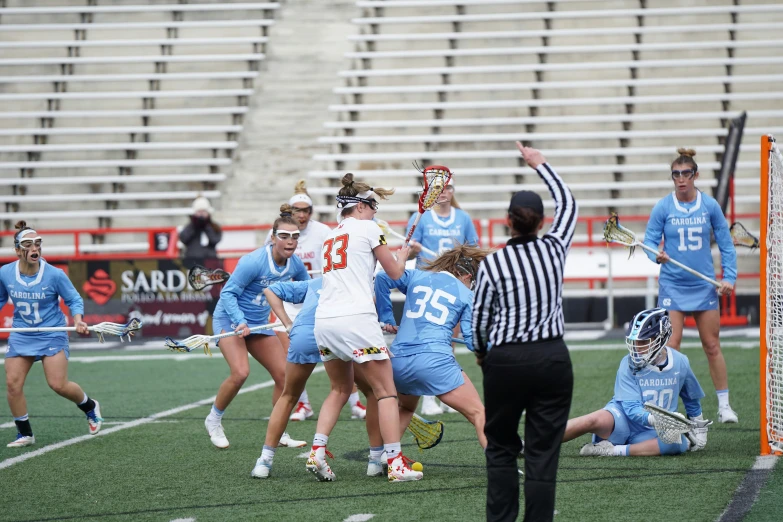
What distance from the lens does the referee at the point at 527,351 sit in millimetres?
4414

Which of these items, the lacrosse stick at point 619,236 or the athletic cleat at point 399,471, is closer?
the athletic cleat at point 399,471

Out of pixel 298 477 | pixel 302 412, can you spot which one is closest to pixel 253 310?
pixel 302 412

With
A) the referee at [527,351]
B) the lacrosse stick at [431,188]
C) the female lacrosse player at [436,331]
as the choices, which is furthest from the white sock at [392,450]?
the referee at [527,351]

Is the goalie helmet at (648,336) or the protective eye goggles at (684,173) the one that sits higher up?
the protective eye goggles at (684,173)

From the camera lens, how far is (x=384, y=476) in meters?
6.36

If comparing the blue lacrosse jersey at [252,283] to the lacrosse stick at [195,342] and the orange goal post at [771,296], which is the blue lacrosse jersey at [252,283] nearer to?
the lacrosse stick at [195,342]

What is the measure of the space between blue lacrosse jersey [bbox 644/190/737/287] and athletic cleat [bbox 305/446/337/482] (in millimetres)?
3166

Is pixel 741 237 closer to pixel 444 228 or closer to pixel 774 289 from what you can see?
pixel 774 289

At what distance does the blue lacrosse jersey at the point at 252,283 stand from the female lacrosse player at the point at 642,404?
2.27 m

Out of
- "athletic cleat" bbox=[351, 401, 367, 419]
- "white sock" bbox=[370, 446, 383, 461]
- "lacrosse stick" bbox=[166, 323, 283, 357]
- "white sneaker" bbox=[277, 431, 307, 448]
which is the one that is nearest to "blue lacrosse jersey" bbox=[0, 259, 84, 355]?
"lacrosse stick" bbox=[166, 323, 283, 357]

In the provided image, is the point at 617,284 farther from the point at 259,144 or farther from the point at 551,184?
the point at 551,184

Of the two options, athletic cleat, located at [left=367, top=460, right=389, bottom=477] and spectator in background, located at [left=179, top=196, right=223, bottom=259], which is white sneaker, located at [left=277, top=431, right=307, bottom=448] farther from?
spectator in background, located at [left=179, top=196, right=223, bottom=259]

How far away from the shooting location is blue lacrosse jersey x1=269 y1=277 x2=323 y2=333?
6461 mm

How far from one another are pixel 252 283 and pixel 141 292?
7.62 meters
